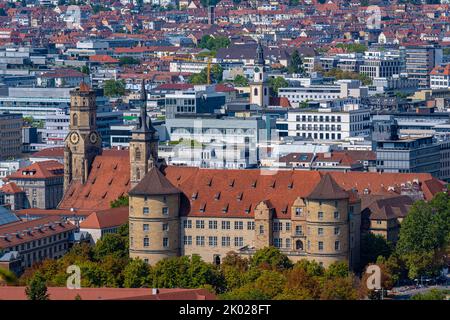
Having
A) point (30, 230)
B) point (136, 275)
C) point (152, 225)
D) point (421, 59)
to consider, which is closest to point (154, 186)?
point (152, 225)

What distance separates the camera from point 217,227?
2458 inches

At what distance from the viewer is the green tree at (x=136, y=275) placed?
55.0 m

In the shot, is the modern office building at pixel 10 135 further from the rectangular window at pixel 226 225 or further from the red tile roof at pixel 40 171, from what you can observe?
the rectangular window at pixel 226 225

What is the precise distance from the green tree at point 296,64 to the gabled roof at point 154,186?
99165mm

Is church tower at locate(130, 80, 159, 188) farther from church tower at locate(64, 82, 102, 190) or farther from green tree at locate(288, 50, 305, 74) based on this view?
green tree at locate(288, 50, 305, 74)

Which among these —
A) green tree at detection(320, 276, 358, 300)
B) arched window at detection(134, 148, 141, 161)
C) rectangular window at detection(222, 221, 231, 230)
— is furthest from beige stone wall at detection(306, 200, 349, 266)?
arched window at detection(134, 148, 141, 161)

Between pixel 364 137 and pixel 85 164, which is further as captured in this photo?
pixel 364 137

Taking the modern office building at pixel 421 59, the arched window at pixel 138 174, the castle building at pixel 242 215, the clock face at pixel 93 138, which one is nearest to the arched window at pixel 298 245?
the castle building at pixel 242 215

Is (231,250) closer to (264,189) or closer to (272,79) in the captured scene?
(264,189)
